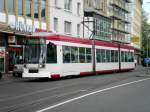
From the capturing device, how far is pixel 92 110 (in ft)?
41.4

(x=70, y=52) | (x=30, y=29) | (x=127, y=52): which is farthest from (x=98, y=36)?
(x=70, y=52)

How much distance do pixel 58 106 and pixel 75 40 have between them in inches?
701

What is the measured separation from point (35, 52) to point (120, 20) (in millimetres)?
65488

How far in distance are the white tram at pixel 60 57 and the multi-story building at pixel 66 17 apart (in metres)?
11.7

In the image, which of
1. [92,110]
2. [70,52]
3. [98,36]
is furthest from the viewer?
[98,36]

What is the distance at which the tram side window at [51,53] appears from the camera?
27.5 meters

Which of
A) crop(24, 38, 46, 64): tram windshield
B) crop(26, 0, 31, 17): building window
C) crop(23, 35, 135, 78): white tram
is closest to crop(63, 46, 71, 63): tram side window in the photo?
crop(23, 35, 135, 78): white tram

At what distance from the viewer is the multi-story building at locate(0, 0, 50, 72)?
1473 inches

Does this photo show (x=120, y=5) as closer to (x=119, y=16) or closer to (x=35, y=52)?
(x=119, y=16)

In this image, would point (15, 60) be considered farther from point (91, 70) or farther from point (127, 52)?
point (127, 52)

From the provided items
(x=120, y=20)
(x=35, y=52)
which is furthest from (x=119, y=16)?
(x=35, y=52)

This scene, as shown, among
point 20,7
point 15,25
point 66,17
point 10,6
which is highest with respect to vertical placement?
point 66,17

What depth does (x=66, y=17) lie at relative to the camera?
51.8 m

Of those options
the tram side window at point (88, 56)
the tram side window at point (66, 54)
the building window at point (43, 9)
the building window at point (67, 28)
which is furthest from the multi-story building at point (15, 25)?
the building window at point (67, 28)
